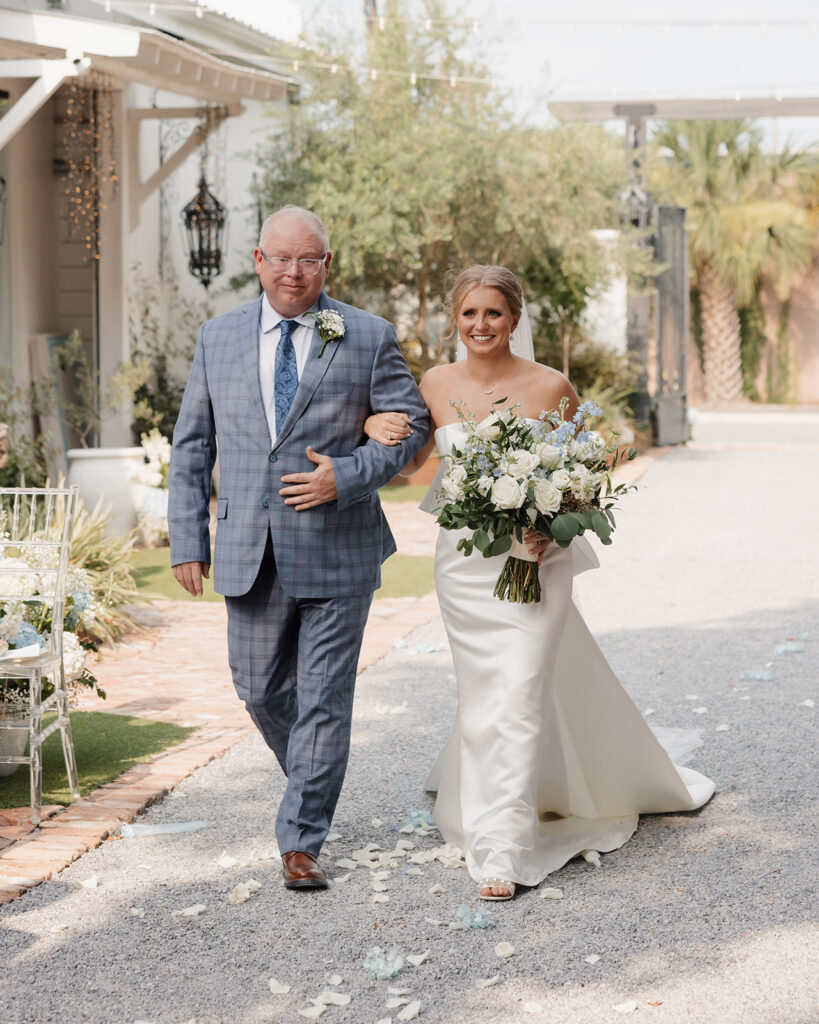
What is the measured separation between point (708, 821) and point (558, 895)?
0.89 metres

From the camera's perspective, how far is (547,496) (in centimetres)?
386

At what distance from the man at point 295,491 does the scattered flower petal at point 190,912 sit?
278mm

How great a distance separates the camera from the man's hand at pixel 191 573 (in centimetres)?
407

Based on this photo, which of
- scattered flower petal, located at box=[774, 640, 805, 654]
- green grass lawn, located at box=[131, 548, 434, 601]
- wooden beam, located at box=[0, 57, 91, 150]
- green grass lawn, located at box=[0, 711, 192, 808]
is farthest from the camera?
wooden beam, located at box=[0, 57, 91, 150]

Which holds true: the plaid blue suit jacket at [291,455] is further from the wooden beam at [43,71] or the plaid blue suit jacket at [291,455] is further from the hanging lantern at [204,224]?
the hanging lantern at [204,224]

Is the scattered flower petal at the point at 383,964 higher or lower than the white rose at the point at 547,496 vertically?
lower

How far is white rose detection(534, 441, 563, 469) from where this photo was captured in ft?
12.8

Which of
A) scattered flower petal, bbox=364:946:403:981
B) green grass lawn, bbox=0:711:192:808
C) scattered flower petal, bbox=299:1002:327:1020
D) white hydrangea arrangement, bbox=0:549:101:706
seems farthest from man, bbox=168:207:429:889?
green grass lawn, bbox=0:711:192:808

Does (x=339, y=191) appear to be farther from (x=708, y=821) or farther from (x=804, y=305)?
(x=804, y=305)

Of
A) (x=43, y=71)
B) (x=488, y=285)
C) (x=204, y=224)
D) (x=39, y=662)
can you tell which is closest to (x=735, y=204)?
(x=204, y=224)

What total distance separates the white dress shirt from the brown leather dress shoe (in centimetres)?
126

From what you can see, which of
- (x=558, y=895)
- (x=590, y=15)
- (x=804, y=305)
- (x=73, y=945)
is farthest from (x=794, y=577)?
(x=804, y=305)

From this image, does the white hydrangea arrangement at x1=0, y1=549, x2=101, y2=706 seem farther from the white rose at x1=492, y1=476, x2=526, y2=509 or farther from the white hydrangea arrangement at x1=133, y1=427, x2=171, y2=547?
the white hydrangea arrangement at x1=133, y1=427, x2=171, y2=547

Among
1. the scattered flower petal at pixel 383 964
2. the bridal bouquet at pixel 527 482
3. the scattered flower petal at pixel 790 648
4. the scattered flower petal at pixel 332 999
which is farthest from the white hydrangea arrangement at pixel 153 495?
the scattered flower petal at pixel 332 999
